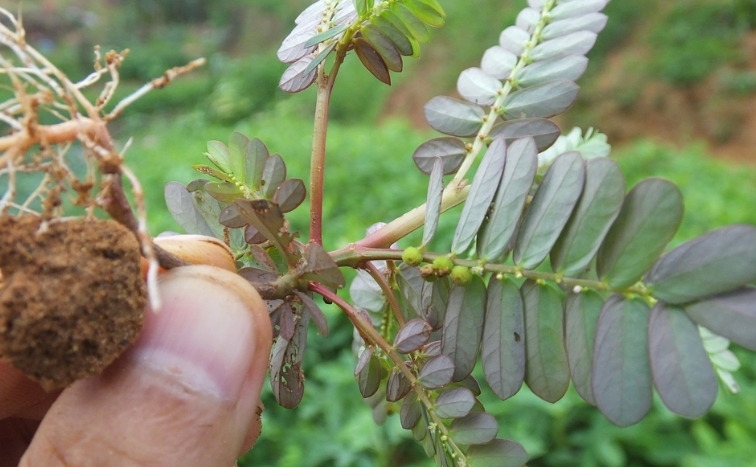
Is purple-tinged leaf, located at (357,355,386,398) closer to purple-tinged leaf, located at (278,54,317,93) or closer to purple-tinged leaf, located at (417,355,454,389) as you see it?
purple-tinged leaf, located at (417,355,454,389)

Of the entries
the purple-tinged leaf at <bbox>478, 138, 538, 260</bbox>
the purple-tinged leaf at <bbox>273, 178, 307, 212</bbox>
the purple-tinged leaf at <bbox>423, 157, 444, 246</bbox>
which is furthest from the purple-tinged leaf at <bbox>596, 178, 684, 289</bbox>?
the purple-tinged leaf at <bbox>273, 178, 307, 212</bbox>

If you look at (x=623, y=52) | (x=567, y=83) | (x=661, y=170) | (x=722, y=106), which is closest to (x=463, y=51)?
(x=623, y=52)

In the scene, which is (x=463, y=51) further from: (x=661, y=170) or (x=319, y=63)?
(x=319, y=63)

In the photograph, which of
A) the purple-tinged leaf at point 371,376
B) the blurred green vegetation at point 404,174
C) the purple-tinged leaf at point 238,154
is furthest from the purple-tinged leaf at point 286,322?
the blurred green vegetation at point 404,174

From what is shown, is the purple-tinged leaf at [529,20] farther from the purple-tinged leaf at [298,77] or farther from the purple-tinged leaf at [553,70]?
the purple-tinged leaf at [298,77]

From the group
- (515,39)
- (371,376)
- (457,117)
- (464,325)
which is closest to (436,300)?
(464,325)

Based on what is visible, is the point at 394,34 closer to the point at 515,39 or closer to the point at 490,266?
the point at 515,39
